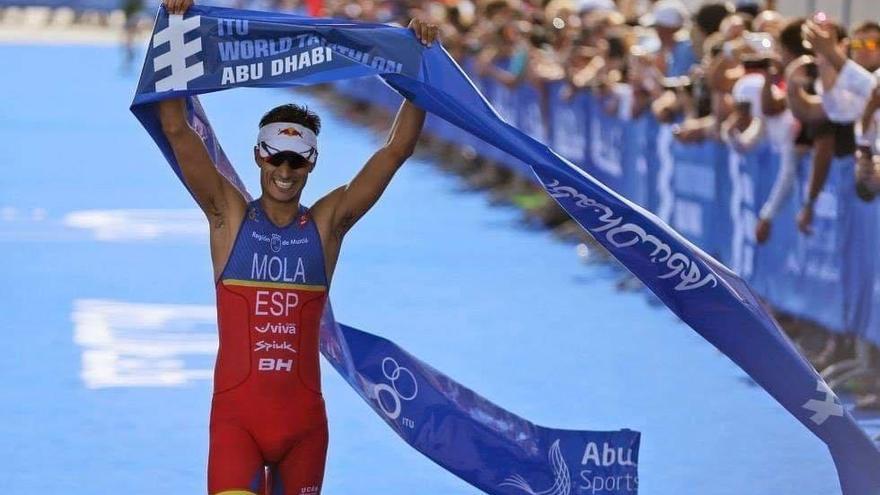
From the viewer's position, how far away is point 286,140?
22.8ft

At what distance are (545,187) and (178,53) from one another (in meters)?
1.46

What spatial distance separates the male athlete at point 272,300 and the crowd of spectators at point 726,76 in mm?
5460

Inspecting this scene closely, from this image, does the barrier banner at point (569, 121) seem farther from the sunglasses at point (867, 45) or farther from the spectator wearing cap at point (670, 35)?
the sunglasses at point (867, 45)

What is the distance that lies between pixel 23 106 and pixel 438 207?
14326 millimetres

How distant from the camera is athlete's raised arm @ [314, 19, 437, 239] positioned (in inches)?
279

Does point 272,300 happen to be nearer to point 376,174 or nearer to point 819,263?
point 376,174

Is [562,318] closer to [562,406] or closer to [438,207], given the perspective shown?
[562,406]

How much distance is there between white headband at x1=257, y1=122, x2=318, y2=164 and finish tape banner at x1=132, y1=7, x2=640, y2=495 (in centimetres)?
29

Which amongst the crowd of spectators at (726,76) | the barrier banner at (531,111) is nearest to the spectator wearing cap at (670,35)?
the crowd of spectators at (726,76)

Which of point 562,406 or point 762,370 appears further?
point 562,406

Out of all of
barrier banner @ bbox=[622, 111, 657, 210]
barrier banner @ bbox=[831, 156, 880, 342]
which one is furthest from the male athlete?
barrier banner @ bbox=[622, 111, 657, 210]

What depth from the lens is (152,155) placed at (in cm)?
2792

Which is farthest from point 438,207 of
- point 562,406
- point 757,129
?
point 562,406

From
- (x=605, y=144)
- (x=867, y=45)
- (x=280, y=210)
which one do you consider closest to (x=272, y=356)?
(x=280, y=210)
